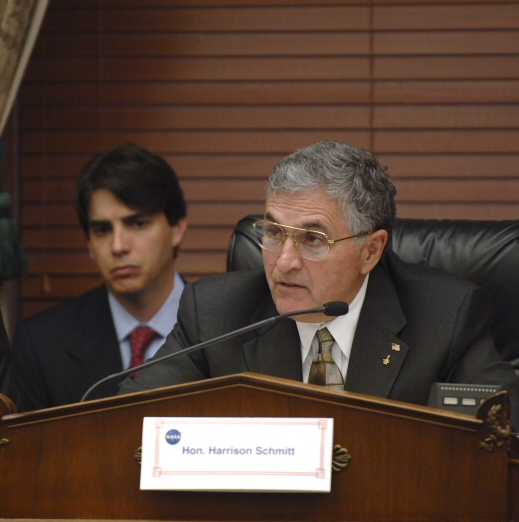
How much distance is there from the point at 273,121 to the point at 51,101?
33.7 inches

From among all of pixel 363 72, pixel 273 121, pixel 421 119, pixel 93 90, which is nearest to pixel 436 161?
pixel 421 119

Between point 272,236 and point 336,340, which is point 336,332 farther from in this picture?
point 272,236

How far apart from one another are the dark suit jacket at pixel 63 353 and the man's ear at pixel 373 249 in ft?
3.75

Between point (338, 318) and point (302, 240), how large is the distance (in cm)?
22

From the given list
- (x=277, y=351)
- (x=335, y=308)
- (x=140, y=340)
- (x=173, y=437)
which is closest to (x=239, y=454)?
(x=173, y=437)

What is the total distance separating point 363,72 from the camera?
10.6 ft

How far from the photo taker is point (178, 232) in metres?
3.20

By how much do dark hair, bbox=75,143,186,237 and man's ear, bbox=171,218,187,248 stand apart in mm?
42

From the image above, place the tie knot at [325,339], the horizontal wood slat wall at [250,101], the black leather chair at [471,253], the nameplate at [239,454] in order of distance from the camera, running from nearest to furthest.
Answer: the nameplate at [239,454]
the tie knot at [325,339]
the black leather chair at [471,253]
the horizontal wood slat wall at [250,101]

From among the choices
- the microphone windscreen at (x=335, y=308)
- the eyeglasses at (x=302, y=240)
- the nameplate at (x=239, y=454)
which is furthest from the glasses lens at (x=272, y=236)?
the nameplate at (x=239, y=454)

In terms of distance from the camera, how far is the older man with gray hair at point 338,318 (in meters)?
2.00

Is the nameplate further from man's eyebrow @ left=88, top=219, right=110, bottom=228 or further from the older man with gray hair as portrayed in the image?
man's eyebrow @ left=88, top=219, right=110, bottom=228

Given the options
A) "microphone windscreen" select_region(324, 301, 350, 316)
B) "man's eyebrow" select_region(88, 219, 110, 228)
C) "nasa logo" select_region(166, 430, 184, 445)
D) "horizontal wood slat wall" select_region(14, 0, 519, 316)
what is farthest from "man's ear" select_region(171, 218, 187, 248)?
"nasa logo" select_region(166, 430, 184, 445)

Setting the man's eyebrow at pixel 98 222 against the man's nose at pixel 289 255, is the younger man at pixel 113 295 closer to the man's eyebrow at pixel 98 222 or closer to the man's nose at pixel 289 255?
the man's eyebrow at pixel 98 222
